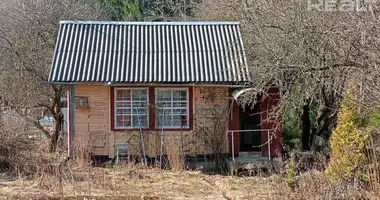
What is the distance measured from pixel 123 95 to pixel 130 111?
0.60 meters

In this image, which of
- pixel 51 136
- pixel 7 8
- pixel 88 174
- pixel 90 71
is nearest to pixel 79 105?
pixel 90 71

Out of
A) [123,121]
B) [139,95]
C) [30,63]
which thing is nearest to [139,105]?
[139,95]

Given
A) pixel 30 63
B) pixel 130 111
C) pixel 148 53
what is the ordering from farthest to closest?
pixel 30 63
pixel 148 53
pixel 130 111

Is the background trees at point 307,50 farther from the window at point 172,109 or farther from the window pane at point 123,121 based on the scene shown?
the window pane at point 123,121

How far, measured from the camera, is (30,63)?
1892cm

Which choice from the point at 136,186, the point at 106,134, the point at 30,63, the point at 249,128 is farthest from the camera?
the point at 30,63

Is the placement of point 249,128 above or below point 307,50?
below

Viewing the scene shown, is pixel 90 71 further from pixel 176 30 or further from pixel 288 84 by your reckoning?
pixel 288 84

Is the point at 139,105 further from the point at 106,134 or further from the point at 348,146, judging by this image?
the point at 348,146

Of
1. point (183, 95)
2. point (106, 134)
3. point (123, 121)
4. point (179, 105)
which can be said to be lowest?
point (106, 134)

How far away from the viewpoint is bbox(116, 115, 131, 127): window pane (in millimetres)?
15945

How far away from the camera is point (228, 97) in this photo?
52.6 feet

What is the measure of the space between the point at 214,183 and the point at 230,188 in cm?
99

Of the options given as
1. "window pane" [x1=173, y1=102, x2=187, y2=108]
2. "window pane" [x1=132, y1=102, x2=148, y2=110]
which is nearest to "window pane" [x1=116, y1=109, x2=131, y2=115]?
"window pane" [x1=132, y1=102, x2=148, y2=110]
